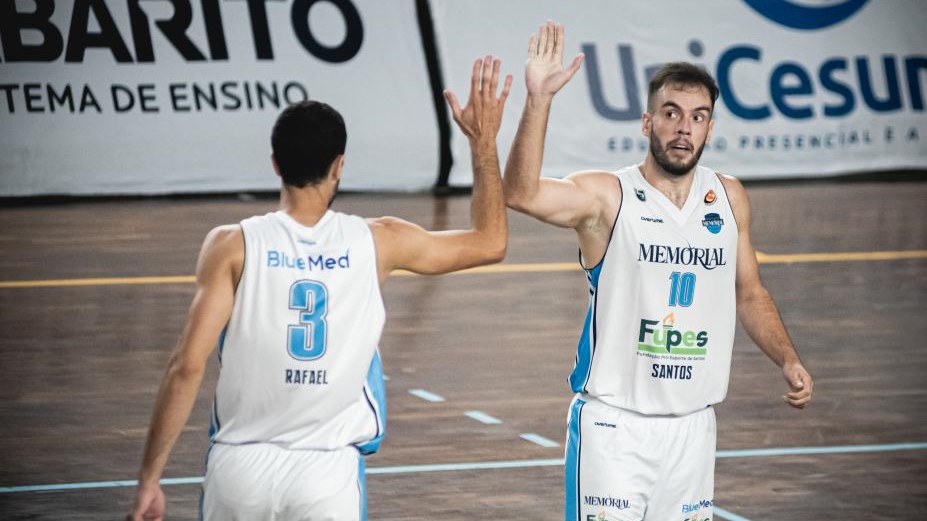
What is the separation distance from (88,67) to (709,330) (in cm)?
1187

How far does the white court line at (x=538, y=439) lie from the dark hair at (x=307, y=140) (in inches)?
168

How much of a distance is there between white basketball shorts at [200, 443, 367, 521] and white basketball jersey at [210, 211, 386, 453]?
3 centimetres

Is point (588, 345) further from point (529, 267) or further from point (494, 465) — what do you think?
point (529, 267)

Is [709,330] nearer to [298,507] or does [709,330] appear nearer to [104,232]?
[298,507]

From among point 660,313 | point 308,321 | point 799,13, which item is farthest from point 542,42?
point 799,13

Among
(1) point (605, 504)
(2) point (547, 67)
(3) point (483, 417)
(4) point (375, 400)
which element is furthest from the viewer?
(3) point (483, 417)

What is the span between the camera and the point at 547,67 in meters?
4.78

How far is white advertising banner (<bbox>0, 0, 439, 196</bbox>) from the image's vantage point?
1570 cm

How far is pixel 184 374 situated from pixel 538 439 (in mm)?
4432

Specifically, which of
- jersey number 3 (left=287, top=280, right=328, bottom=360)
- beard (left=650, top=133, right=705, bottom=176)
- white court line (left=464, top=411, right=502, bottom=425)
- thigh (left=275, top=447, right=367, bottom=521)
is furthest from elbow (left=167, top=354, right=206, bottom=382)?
white court line (left=464, top=411, right=502, bottom=425)

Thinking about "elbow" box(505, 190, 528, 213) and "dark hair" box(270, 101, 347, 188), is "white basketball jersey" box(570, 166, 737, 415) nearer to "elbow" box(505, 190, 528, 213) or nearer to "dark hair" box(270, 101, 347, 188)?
"elbow" box(505, 190, 528, 213)

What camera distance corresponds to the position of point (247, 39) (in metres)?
16.4

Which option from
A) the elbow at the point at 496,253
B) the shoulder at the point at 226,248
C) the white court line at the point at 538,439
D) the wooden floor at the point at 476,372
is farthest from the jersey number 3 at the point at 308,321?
the white court line at the point at 538,439

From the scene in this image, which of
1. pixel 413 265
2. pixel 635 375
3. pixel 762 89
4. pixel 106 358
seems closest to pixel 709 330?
pixel 635 375
